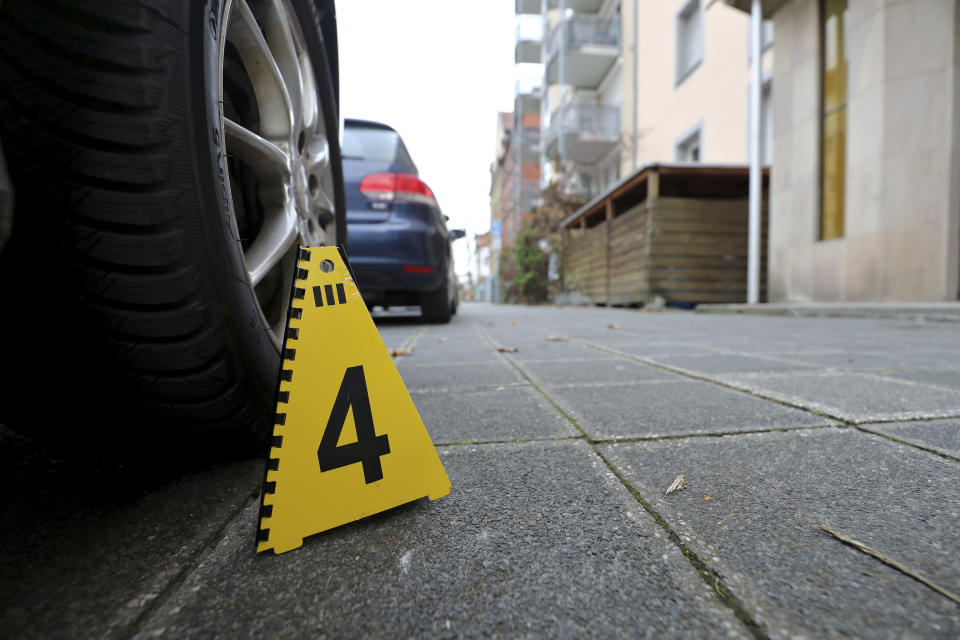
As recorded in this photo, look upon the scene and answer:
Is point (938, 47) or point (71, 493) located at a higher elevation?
point (938, 47)

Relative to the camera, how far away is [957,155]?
4945 mm

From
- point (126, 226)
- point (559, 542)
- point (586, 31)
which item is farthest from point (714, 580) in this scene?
point (586, 31)

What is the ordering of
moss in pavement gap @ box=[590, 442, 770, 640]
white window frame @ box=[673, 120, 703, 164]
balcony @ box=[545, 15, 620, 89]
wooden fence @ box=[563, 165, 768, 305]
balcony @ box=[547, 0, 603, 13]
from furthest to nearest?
1. balcony @ box=[547, 0, 603, 13]
2. balcony @ box=[545, 15, 620, 89]
3. white window frame @ box=[673, 120, 703, 164]
4. wooden fence @ box=[563, 165, 768, 305]
5. moss in pavement gap @ box=[590, 442, 770, 640]

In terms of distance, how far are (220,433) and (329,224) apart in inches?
41.3

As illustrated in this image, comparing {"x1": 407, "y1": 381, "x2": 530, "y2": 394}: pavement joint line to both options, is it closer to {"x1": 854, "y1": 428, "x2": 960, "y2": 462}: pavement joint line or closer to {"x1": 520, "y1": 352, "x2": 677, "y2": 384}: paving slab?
{"x1": 520, "y1": 352, "x2": 677, "y2": 384}: paving slab

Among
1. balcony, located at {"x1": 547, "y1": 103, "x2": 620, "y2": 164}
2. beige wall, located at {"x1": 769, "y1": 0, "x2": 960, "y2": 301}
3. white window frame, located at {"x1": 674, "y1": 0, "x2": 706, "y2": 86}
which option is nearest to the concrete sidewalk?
beige wall, located at {"x1": 769, "y1": 0, "x2": 960, "y2": 301}

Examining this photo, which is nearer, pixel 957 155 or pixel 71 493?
pixel 71 493

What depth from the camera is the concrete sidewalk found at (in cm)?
50

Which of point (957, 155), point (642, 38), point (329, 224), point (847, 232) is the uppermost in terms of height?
point (642, 38)

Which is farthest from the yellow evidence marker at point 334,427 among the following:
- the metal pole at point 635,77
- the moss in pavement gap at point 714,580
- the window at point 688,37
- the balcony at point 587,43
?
the balcony at point 587,43

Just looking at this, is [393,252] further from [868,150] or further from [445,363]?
[868,150]

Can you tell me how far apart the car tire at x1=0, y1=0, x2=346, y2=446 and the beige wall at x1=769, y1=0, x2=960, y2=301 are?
6.58 meters

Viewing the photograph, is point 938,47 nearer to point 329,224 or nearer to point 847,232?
point 847,232

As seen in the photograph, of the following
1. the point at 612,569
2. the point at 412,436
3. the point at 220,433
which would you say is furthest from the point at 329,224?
the point at 612,569
